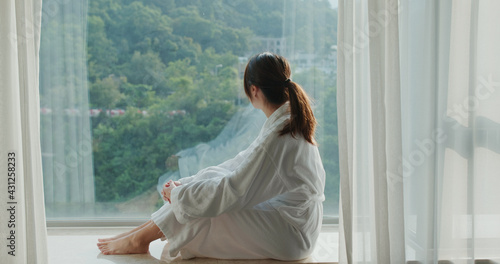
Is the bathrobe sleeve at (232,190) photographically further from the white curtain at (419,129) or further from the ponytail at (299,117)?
the white curtain at (419,129)

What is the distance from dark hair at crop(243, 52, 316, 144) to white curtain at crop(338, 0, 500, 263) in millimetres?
161

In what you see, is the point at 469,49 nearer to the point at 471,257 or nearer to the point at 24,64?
the point at 471,257

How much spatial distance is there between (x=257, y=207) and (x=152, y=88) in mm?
1083

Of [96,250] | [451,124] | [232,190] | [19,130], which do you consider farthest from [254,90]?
[96,250]

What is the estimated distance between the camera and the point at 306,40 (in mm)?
2869

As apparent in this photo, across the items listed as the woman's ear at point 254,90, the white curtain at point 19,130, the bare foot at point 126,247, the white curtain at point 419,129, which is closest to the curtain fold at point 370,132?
the white curtain at point 419,129

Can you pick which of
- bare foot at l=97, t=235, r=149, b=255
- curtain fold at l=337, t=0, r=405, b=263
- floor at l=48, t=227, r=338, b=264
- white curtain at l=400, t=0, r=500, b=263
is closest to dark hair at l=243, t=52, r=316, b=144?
curtain fold at l=337, t=0, r=405, b=263

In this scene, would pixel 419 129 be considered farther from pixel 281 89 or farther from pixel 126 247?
pixel 126 247

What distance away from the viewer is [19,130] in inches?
79.4

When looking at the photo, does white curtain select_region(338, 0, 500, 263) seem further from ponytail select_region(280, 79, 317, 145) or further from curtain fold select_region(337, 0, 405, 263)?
ponytail select_region(280, 79, 317, 145)

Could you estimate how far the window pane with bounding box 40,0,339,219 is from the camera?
2.81 metres

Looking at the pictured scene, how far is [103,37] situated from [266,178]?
4.54ft

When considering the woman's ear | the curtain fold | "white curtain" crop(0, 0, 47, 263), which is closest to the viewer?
"white curtain" crop(0, 0, 47, 263)

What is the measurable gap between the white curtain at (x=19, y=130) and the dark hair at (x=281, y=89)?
0.94 metres
